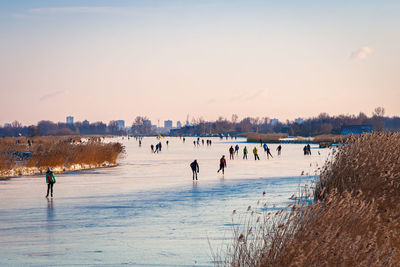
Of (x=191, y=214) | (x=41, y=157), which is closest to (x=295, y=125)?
(x=41, y=157)

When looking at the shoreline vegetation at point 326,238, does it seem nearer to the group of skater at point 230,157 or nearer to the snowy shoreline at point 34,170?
the group of skater at point 230,157

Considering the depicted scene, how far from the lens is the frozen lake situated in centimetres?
874

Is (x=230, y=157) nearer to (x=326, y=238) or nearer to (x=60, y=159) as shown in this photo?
(x=60, y=159)

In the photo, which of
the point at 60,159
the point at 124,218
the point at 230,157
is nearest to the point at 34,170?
the point at 60,159

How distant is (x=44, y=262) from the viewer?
26.8 feet

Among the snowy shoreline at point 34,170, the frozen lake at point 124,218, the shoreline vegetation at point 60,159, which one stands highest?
the shoreline vegetation at point 60,159

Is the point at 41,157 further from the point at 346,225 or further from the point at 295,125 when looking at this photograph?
the point at 295,125

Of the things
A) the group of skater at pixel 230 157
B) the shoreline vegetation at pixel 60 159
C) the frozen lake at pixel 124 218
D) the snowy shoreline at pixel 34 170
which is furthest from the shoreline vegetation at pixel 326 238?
the shoreline vegetation at pixel 60 159

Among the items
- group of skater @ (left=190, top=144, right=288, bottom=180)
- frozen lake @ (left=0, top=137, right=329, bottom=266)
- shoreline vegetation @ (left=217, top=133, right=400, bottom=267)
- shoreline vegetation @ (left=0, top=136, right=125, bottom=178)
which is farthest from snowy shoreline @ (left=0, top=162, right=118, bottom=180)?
shoreline vegetation @ (left=217, top=133, right=400, bottom=267)

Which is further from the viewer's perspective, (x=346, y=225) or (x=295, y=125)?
(x=295, y=125)

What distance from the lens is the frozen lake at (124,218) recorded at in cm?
874

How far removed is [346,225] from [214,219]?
631cm

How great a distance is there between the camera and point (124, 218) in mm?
12500

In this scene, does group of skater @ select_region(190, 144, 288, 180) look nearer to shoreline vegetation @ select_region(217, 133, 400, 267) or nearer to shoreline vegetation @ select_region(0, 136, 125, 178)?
shoreline vegetation @ select_region(0, 136, 125, 178)
